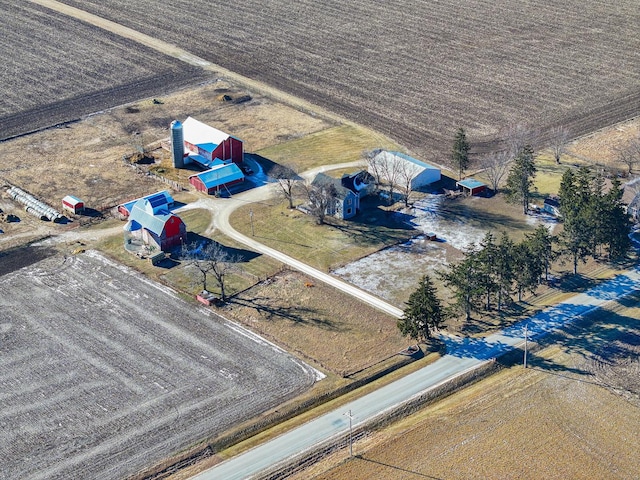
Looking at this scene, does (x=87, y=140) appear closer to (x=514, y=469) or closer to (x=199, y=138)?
(x=199, y=138)

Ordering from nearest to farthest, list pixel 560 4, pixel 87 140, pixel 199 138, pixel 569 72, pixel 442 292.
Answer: pixel 442 292 < pixel 199 138 < pixel 87 140 < pixel 569 72 < pixel 560 4

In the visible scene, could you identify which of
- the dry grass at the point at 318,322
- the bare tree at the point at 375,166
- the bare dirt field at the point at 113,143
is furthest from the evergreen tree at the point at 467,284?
the bare dirt field at the point at 113,143

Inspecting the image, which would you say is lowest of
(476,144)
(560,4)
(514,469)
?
(514,469)

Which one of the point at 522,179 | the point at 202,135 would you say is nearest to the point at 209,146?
the point at 202,135

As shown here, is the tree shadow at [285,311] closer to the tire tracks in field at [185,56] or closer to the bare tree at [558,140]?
the tire tracks in field at [185,56]

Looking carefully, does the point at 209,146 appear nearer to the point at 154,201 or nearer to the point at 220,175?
the point at 220,175

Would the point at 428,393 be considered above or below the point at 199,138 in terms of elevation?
below

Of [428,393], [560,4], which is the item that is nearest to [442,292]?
[428,393]
